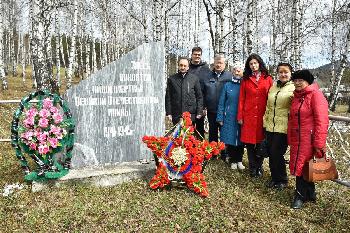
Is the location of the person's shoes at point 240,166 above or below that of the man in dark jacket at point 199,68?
below

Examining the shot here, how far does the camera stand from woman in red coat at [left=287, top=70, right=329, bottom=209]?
15.4 ft

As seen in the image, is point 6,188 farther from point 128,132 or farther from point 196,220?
point 196,220

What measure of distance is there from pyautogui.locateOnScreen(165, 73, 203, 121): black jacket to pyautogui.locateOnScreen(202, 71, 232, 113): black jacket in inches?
12.8

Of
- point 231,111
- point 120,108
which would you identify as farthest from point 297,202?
point 120,108

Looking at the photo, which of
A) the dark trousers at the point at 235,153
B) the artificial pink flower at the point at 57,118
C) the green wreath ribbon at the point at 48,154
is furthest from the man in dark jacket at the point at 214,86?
the artificial pink flower at the point at 57,118

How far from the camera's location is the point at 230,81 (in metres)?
6.25

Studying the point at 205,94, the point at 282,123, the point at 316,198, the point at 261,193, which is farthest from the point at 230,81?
the point at 316,198

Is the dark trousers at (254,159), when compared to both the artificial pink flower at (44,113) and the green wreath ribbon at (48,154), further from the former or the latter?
the artificial pink flower at (44,113)

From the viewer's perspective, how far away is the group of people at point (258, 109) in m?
4.85

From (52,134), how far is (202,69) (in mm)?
2908

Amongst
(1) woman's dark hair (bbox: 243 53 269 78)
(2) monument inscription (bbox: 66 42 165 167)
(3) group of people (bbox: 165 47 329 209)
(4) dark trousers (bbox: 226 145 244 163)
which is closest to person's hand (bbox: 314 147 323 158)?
(3) group of people (bbox: 165 47 329 209)

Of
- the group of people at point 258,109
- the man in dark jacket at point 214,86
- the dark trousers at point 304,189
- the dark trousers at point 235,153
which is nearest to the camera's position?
the group of people at point 258,109

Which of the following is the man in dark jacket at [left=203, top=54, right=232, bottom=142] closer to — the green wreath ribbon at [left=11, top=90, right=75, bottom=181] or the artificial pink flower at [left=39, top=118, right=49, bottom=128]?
the green wreath ribbon at [left=11, top=90, right=75, bottom=181]

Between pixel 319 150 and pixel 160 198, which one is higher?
pixel 319 150
